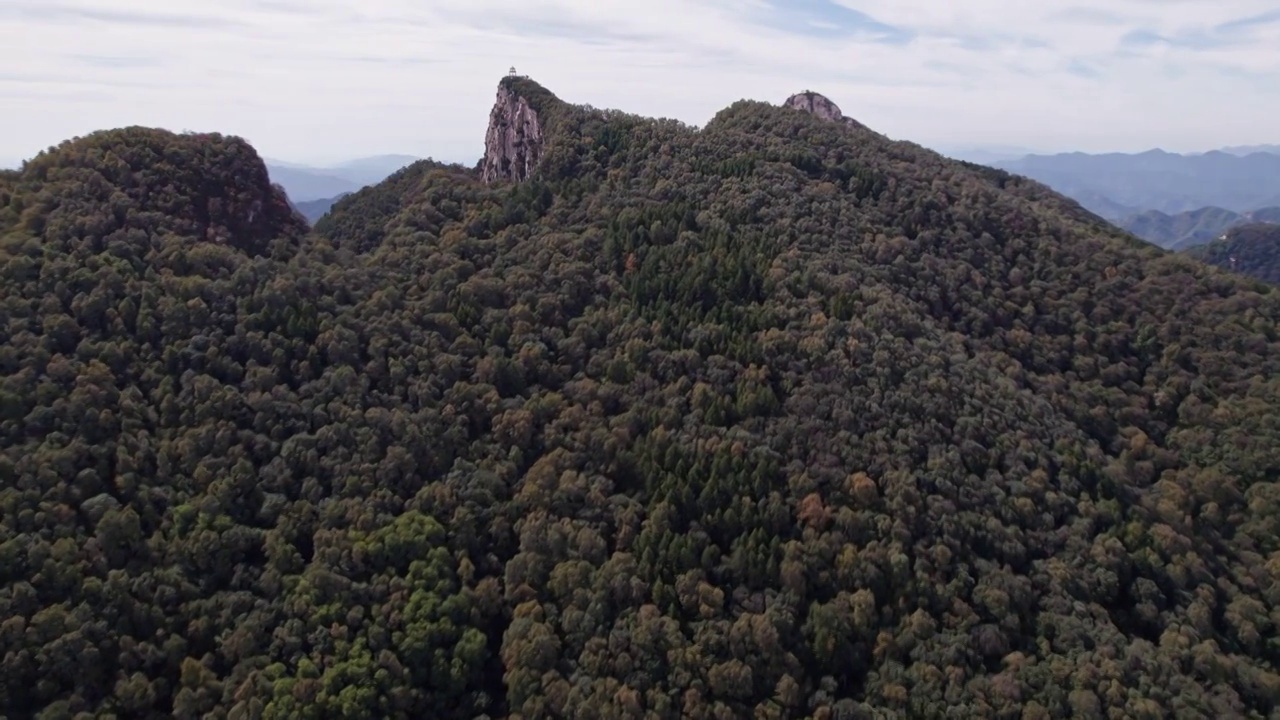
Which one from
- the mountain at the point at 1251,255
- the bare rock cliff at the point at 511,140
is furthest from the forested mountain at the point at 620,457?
the mountain at the point at 1251,255

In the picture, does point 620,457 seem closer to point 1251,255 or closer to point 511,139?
point 511,139

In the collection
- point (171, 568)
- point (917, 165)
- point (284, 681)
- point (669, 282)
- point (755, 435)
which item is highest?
point (917, 165)

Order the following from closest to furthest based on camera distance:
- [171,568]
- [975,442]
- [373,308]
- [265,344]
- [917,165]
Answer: [171,568] < [975,442] < [265,344] < [373,308] < [917,165]

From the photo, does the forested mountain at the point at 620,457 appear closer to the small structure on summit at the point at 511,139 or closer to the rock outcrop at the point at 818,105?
the small structure on summit at the point at 511,139

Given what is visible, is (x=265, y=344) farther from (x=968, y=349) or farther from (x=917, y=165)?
(x=917, y=165)

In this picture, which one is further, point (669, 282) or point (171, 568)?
point (669, 282)

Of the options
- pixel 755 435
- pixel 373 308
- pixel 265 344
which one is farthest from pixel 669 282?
pixel 265 344

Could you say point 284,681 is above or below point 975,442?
below
